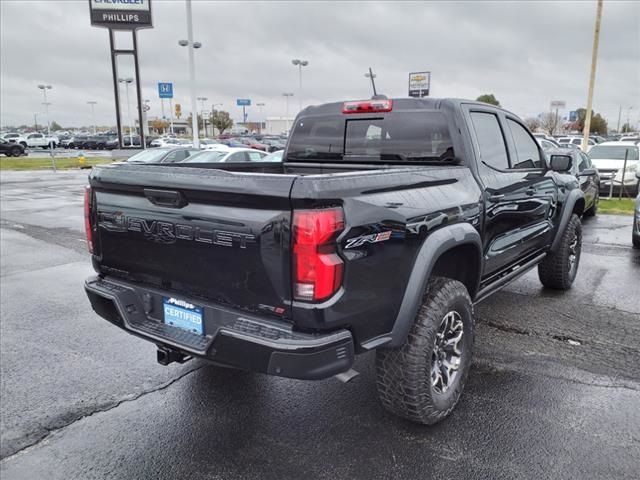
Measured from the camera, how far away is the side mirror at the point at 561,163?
4664 mm

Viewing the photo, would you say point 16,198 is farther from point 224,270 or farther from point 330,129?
point 224,270

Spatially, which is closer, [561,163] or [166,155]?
[561,163]

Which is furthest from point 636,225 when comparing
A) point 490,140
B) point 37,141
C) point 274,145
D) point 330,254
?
point 37,141

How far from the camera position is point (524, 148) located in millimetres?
4645

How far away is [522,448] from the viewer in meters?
2.91

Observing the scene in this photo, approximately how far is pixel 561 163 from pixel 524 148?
0.39 m

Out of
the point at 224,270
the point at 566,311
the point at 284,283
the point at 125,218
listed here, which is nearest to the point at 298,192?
the point at 284,283

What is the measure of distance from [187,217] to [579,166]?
10020 millimetres

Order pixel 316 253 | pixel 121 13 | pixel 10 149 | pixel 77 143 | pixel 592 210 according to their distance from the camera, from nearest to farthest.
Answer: pixel 316 253, pixel 592 210, pixel 121 13, pixel 10 149, pixel 77 143

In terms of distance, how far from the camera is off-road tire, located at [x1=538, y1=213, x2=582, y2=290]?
17.9 ft

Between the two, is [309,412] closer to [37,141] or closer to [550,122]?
[37,141]

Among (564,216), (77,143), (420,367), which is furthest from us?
(77,143)

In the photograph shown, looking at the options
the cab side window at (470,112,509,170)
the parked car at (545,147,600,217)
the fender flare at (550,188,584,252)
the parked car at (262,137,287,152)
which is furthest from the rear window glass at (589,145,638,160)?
the parked car at (262,137,287,152)

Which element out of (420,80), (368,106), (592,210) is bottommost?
(592,210)
